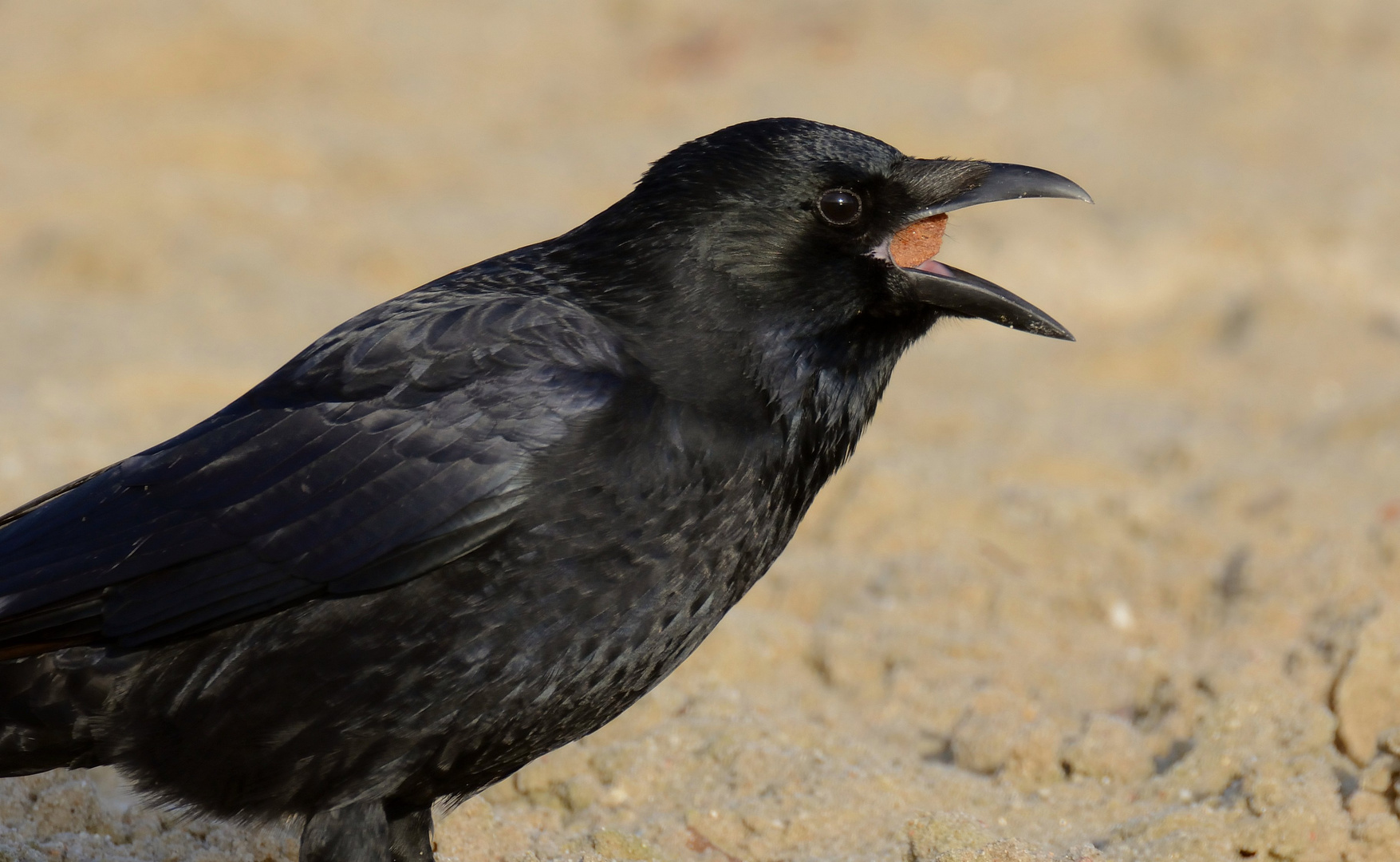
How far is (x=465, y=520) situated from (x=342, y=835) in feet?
2.26

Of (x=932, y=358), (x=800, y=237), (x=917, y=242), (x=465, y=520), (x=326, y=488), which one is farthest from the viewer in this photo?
(x=932, y=358)

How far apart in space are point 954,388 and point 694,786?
14.4 feet

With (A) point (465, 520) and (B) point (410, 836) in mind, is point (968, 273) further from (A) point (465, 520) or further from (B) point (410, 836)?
(B) point (410, 836)

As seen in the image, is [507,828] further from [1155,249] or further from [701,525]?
[1155,249]

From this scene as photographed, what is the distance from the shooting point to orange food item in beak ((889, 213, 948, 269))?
3369mm

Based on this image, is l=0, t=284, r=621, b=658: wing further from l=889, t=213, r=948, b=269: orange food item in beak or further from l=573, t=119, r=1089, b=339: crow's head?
l=889, t=213, r=948, b=269: orange food item in beak

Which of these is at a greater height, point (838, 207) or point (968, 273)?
point (838, 207)

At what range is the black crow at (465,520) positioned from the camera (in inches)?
117

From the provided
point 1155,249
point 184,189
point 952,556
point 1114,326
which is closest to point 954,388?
point 1114,326

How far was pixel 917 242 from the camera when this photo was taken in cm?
342

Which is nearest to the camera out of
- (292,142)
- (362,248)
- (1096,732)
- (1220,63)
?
(1096,732)

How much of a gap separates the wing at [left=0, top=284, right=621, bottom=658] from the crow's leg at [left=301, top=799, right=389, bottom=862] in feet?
1.44

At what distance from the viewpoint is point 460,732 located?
3.02 meters

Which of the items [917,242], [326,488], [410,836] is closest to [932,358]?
[917,242]
